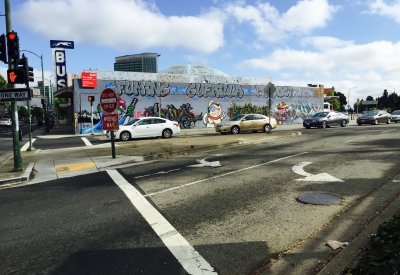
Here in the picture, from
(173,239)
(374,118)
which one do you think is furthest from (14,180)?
(374,118)

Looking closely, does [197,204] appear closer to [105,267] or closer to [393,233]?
[105,267]

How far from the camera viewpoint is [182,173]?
920 cm

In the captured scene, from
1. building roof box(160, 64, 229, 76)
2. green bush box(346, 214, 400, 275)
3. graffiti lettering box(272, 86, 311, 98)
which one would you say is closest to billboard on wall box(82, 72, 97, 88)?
graffiti lettering box(272, 86, 311, 98)

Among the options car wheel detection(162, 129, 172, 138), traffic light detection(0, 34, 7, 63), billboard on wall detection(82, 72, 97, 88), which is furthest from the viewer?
billboard on wall detection(82, 72, 97, 88)

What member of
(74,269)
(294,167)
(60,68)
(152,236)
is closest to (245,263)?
(152,236)

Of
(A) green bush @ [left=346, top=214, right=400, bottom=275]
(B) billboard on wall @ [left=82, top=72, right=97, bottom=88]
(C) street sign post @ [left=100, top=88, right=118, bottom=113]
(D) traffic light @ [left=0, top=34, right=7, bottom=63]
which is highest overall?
(B) billboard on wall @ [left=82, top=72, right=97, bottom=88]

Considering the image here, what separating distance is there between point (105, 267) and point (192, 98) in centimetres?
3217

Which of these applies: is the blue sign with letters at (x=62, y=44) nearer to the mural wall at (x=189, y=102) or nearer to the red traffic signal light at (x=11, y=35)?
the mural wall at (x=189, y=102)

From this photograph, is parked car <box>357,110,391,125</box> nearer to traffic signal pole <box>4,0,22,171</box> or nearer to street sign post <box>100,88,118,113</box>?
street sign post <box>100,88,118,113</box>

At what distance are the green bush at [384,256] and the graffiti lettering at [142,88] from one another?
97.2 ft

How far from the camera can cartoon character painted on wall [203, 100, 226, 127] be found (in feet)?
119

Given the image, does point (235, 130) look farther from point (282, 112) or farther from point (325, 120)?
point (282, 112)

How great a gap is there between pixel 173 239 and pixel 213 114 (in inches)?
1289

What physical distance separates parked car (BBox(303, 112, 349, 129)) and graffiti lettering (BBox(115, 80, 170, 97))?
1413 centimetres
